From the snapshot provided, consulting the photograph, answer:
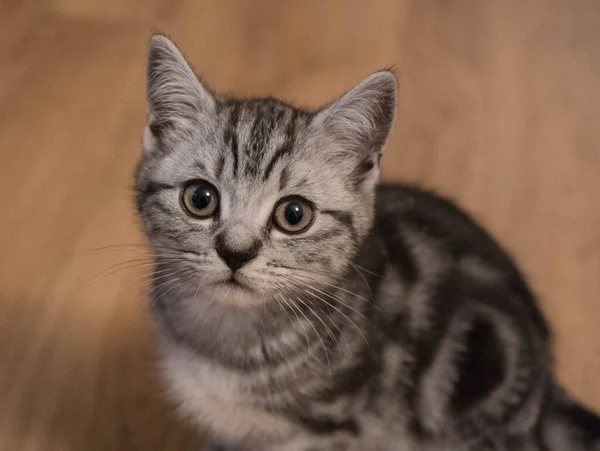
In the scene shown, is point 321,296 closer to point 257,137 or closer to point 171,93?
point 257,137

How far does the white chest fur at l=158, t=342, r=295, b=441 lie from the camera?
95 cm

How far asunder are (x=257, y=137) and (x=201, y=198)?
12 cm

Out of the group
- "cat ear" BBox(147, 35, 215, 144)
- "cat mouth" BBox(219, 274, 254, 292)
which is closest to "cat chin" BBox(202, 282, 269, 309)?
"cat mouth" BBox(219, 274, 254, 292)

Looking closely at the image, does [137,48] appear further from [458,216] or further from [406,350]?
[406,350]

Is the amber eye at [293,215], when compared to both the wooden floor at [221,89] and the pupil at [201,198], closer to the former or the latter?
the pupil at [201,198]

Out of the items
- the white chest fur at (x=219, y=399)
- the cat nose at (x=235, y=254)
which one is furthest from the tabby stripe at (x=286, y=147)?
the white chest fur at (x=219, y=399)

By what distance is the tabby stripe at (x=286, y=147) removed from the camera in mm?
859

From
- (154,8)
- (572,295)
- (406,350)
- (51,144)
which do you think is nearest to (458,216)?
(406,350)

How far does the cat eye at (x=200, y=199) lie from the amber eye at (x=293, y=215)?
0.09 meters

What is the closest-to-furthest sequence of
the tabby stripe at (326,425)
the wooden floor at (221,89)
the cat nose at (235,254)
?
the cat nose at (235,254) → the tabby stripe at (326,425) → the wooden floor at (221,89)

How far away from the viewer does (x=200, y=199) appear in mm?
863

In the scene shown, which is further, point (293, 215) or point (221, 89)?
point (221, 89)

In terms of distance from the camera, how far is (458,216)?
113 cm

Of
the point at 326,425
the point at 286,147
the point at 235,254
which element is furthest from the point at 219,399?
the point at 286,147
